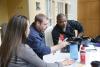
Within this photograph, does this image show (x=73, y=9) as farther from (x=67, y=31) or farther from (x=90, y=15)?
(x=67, y=31)

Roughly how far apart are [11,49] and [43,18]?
111 cm

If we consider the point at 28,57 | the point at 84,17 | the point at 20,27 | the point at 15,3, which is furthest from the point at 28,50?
the point at 84,17

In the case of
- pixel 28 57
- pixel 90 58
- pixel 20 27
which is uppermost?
pixel 20 27

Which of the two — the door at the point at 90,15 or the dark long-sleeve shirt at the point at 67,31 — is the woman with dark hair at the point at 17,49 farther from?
the door at the point at 90,15

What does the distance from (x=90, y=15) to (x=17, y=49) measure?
18.9ft

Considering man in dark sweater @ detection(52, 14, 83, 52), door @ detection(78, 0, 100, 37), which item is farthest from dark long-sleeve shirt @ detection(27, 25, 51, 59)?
door @ detection(78, 0, 100, 37)

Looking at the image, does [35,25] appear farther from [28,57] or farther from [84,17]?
[84,17]

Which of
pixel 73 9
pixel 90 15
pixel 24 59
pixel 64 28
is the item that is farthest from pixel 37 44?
pixel 90 15

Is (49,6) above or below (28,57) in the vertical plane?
above

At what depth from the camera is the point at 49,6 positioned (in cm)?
452

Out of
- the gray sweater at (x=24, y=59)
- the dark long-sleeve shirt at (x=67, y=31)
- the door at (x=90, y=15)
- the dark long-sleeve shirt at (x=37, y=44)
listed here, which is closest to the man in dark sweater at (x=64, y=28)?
the dark long-sleeve shirt at (x=67, y=31)

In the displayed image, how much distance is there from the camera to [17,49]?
1.50m

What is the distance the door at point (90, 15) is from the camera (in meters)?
6.94

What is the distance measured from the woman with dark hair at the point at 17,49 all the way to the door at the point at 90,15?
5.60 metres
